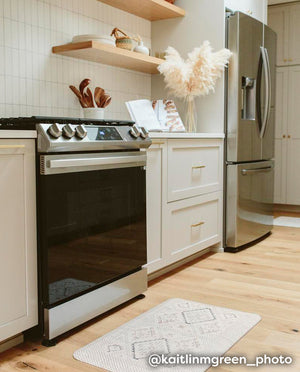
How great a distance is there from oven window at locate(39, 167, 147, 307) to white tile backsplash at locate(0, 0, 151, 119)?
722mm

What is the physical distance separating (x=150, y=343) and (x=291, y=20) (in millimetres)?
4345

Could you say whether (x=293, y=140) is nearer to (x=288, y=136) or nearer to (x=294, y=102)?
(x=288, y=136)

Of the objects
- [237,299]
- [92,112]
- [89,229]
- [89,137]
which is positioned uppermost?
[92,112]

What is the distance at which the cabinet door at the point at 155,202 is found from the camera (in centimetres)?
264

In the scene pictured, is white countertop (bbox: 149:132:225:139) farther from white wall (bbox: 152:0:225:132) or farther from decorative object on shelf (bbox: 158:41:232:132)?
decorative object on shelf (bbox: 158:41:232:132)

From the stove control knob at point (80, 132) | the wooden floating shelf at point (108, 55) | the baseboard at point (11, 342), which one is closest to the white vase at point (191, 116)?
the wooden floating shelf at point (108, 55)

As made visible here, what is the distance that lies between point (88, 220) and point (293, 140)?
3722 millimetres

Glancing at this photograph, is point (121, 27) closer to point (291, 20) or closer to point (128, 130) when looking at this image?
point (128, 130)

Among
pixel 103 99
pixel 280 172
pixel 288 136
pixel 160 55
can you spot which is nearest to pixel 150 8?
pixel 160 55

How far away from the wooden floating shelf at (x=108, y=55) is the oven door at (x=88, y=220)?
728 millimetres

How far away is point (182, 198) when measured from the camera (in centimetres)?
298

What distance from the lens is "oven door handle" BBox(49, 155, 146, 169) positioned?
6.20 ft

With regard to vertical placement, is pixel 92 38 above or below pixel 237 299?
above

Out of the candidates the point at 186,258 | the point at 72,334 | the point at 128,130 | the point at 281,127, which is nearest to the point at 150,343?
the point at 72,334
